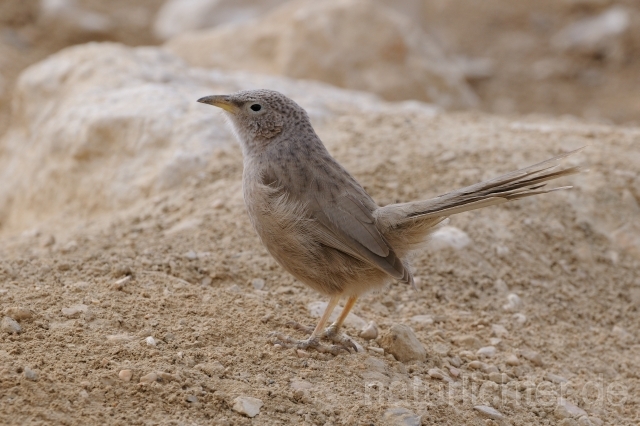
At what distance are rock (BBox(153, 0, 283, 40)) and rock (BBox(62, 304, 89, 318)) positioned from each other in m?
10.9

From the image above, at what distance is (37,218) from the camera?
7.88 m

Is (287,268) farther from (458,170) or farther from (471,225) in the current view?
(458,170)

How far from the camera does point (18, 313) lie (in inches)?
165

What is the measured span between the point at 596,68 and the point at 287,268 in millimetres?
13379

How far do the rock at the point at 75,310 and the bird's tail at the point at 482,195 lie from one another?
6.20ft

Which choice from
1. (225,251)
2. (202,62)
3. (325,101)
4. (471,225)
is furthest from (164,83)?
(471,225)

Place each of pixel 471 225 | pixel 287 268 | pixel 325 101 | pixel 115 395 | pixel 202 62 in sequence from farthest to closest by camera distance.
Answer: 1. pixel 202 62
2. pixel 325 101
3. pixel 471 225
4. pixel 287 268
5. pixel 115 395

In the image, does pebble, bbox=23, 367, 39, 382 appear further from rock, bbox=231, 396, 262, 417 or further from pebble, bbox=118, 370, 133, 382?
rock, bbox=231, 396, 262, 417

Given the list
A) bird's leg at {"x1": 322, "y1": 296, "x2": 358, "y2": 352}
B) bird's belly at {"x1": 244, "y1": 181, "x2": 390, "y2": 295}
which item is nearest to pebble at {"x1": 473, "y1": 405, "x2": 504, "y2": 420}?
bird's leg at {"x1": 322, "y1": 296, "x2": 358, "y2": 352}

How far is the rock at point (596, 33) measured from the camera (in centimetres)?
1661

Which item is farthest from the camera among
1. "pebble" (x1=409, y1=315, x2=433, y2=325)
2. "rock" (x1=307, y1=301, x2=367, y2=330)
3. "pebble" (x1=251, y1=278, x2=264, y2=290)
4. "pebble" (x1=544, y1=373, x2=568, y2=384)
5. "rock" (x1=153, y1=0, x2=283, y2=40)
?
"rock" (x1=153, y1=0, x2=283, y2=40)

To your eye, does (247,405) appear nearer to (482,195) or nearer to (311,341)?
(311,341)

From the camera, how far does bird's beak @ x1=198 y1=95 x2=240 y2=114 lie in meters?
5.33

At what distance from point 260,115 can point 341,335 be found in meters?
1.61
